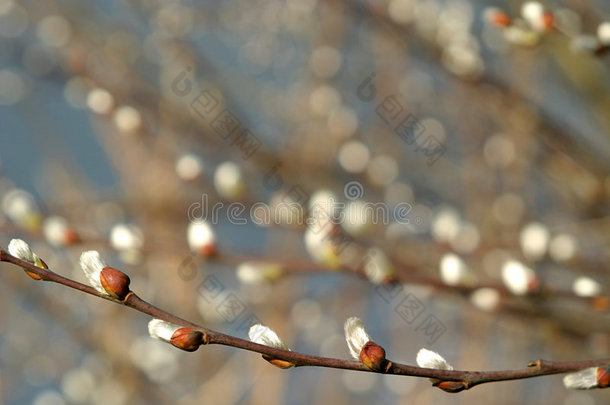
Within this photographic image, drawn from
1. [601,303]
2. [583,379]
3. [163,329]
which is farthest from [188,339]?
[601,303]

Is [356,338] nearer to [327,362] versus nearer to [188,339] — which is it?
[327,362]

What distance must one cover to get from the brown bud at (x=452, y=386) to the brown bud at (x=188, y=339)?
28 centimetres

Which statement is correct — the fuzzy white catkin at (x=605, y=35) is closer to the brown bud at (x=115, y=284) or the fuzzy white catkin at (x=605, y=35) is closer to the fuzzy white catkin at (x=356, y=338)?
the fuzzy white catkin at (x=356, y=338)

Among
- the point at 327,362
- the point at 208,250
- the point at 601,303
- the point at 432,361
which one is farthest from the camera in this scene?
the point at 208,250

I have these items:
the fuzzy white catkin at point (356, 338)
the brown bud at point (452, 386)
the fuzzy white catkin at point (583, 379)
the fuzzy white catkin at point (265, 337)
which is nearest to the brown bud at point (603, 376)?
the fuzzy white catkin at point (583, 379)

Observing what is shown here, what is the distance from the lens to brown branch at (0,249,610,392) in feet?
2.49

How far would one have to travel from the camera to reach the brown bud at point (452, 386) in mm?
803

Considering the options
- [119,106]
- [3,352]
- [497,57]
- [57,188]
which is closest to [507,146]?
[497,57]

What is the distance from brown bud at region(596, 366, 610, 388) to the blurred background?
421 millimetres

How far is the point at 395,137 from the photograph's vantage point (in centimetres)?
255

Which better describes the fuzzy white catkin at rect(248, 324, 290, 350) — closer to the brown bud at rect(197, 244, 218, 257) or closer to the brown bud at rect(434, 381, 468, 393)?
the brown bud at rect(434, 381, 468, 393)

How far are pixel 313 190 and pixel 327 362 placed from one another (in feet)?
4.28

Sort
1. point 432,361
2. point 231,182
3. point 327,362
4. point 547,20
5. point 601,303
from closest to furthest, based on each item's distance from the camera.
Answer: point 327,362
point 432,361
point 601,303
point 547,20
point 231,182

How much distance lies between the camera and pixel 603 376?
805 millimetres
